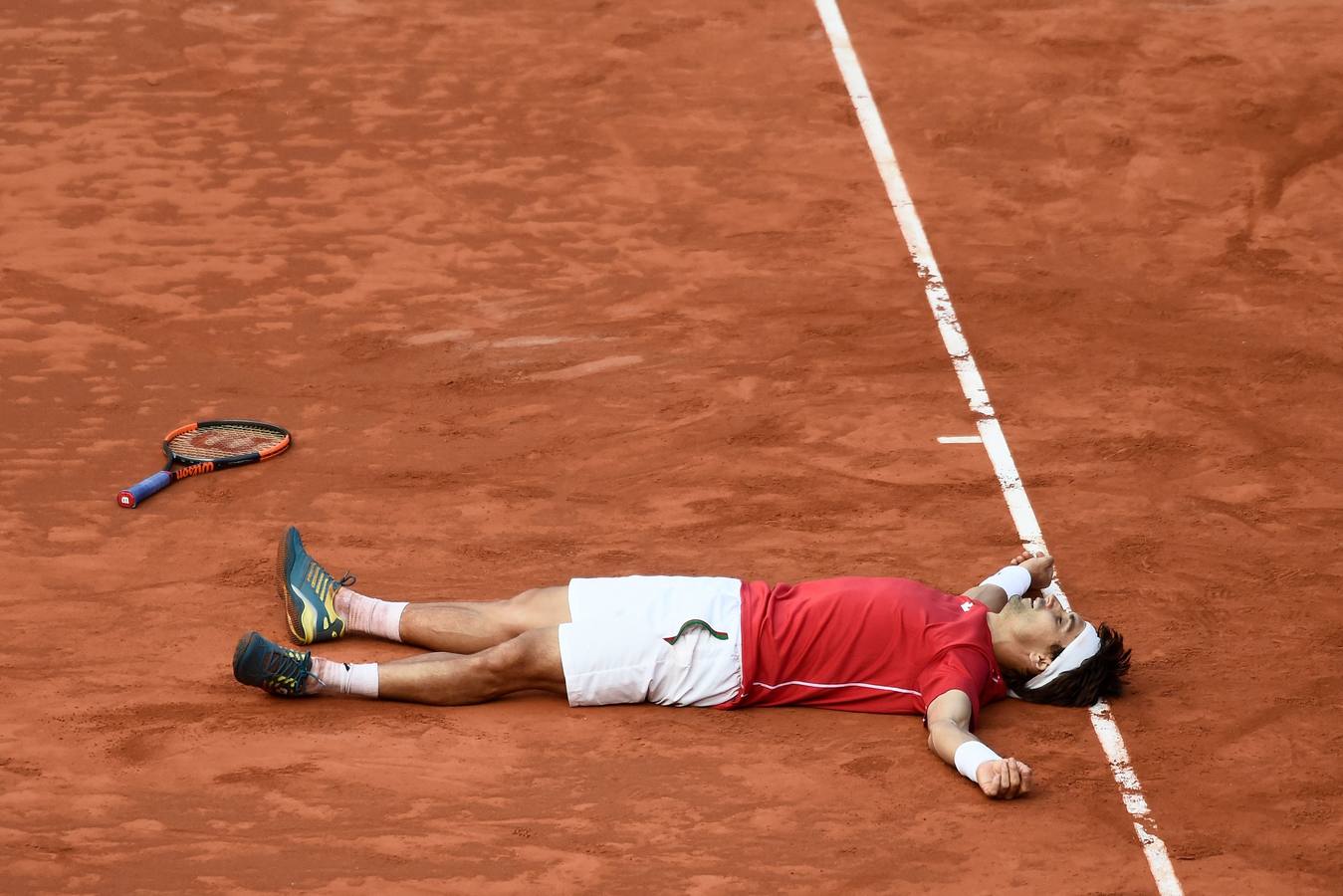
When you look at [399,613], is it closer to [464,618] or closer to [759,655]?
[464,618]

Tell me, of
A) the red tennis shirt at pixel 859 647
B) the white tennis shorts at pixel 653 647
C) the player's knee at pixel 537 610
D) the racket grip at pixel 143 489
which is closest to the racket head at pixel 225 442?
the racket grip at pixel 143 489

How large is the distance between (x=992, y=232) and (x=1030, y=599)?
4.14 meters

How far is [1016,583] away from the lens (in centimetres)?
661

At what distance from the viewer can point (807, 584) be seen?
636cm

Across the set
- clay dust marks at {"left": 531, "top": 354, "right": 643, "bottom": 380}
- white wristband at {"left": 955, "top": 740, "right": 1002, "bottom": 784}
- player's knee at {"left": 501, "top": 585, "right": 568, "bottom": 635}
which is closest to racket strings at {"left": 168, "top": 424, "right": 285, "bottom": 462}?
clay dust marks at {"left": 531, "top": 354, "right": 643, "bottom": 380}

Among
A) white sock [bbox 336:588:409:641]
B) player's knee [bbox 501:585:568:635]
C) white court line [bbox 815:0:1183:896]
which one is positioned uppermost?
player's knee [bbox 501:585:568:635]

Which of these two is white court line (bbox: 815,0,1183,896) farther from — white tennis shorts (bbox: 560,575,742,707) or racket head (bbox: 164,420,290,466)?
racket head (bbox: 164,420,290,466)

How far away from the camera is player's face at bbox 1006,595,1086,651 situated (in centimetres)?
626

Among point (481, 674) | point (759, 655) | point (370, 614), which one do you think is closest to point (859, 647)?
point (759, 655)

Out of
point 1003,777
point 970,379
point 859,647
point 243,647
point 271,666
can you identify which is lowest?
point 970,379

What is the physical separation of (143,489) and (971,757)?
3.97 m

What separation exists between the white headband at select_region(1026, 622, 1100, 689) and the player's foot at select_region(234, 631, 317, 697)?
2766 millimetres

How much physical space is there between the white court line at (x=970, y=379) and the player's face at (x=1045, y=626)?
313 mm

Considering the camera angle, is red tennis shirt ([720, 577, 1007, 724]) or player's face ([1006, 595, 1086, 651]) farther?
player's face ([1006, 595, 1086, 651])
